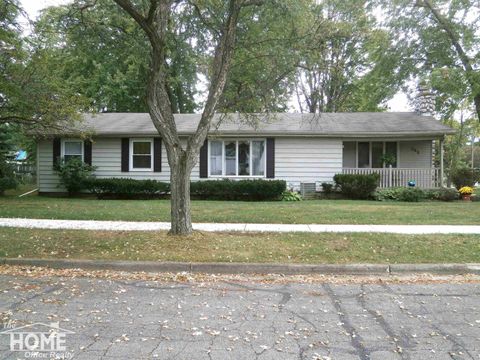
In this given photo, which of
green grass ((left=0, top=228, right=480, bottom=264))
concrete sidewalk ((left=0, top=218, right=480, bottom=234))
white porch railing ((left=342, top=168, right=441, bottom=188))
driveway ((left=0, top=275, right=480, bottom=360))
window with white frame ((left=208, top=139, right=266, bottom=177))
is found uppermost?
window with white frame ((left=208, top=139, right=266, bottom=177))

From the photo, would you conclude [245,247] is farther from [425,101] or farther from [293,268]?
[425,101]

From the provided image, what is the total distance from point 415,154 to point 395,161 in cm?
100

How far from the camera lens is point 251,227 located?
10.5 m

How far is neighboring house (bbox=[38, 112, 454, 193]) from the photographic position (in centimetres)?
1852

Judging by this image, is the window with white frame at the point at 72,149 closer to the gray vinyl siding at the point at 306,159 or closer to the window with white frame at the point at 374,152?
the gray vinyl siding at the point at 306,159

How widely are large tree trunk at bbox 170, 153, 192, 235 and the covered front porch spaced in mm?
11638

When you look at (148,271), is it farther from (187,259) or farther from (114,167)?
(114,167)

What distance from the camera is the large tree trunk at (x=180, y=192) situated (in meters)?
8.70

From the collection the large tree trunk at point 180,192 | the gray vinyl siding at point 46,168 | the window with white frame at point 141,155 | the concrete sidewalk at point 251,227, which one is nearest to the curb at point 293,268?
the large tree trunk at point 180,192

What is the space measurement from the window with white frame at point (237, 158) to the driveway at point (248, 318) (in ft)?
41.2

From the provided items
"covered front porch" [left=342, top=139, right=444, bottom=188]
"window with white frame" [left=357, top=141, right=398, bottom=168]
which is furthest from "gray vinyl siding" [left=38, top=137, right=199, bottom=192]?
"window with white frame" [left=357, top=141, right=398, bottom=168]

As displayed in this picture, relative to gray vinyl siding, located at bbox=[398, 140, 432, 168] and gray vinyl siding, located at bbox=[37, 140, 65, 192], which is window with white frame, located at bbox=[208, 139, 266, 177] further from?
gray vinyl siding, located at bbox=[37, 140, 65, 192]

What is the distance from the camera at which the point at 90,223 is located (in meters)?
11.0

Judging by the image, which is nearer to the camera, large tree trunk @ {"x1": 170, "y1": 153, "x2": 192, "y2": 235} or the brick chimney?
large tree trunk @ {"x1": 170, "y1": 153, "x2": 192, "y2": 235}
